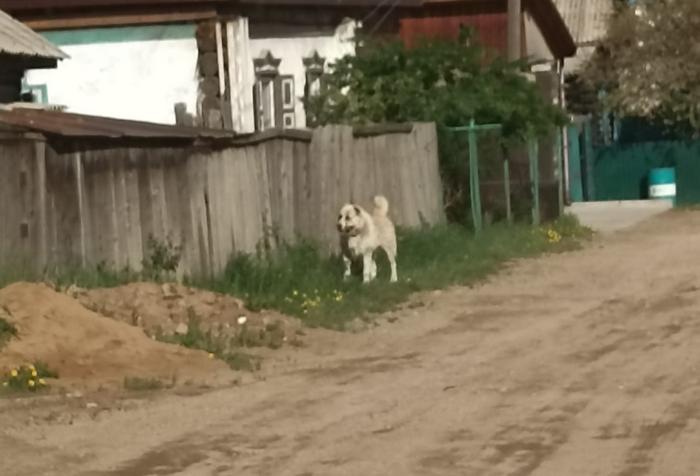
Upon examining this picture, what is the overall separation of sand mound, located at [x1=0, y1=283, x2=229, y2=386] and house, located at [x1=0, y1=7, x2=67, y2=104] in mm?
5370

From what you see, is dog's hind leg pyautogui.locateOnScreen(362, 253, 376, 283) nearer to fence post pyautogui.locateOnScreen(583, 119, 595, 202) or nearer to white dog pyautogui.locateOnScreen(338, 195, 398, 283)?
white dog pyautogui.locateOnScreen(338, 195, 398, 283)

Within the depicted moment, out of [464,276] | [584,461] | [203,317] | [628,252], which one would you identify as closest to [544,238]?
[628,252]

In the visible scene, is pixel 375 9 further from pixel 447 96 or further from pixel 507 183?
pixel 507 183

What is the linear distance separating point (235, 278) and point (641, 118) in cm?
2222

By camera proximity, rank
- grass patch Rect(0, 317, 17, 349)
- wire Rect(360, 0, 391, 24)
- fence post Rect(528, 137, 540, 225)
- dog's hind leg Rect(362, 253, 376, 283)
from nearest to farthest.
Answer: grass patch Rect(0, 317, 17, 349)
dog's hind leg Rect(362, 253, 376, 283)
fence post Rect(528, 137, 540, 225)
wire Rect(360, 0, 391, 24)

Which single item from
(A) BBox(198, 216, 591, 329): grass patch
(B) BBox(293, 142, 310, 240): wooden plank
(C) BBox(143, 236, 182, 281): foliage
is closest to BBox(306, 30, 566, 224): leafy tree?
(A) BBox(198, 216, 591, 329): grass patch

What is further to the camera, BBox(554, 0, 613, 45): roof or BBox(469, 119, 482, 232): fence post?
BBox(554, 0, 613, 45): roof

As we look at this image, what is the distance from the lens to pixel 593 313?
604 inches

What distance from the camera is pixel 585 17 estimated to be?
4669cm

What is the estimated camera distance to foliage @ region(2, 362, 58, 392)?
11.6 meters

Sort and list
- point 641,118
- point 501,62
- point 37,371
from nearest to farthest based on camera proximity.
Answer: point 37,371, point 501,62, point 641,118

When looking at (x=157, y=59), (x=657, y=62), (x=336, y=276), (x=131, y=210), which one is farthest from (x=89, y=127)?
(x=657, y=62)

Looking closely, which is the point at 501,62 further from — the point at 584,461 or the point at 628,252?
the point at 584,461

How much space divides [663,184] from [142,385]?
23.1 metres
